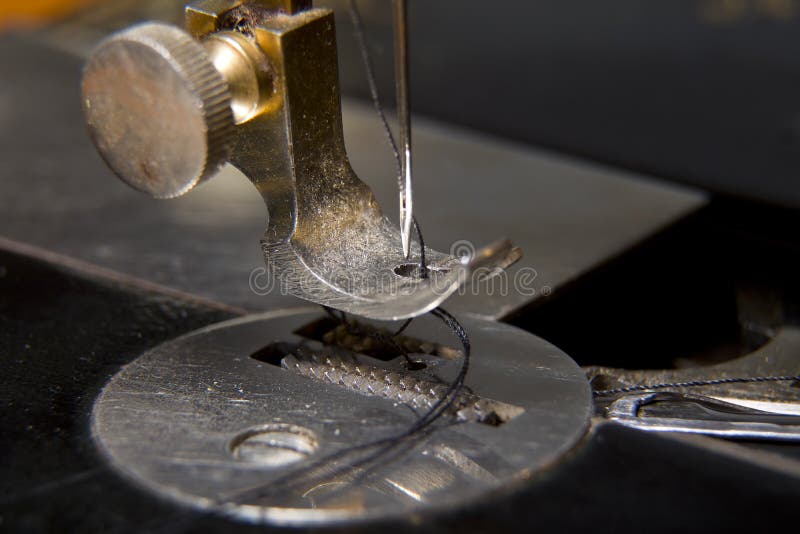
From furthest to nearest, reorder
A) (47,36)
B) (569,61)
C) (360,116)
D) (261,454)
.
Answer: (47,36) → (569,61) → (360,116) → (261,454)

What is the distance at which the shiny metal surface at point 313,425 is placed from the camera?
65cm

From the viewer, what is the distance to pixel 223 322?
0.91m

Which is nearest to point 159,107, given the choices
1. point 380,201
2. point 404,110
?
point 404,110

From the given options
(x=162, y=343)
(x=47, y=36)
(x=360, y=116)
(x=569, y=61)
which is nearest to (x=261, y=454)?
(x=162, y=343)

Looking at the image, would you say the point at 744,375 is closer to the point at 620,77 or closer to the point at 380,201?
the point at 380,201

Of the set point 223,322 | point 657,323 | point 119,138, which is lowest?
point 657,323

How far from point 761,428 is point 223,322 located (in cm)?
43

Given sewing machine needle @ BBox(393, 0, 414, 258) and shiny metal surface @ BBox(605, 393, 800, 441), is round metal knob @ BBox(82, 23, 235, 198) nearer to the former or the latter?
sewing machine needle @ BBox(393, 0, 414, 258)

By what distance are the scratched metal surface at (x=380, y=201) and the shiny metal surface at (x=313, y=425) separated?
0.14 m

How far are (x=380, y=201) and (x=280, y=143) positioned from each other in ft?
1.48

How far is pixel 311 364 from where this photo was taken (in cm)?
81

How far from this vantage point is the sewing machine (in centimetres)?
66

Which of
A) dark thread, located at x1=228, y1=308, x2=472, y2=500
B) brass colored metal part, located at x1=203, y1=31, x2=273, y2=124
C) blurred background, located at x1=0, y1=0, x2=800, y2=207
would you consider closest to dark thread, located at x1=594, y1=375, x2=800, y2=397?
dark thread, located at x1=228, y1=308, x2=472, y2=500

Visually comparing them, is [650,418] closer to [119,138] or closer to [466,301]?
[466,301]
